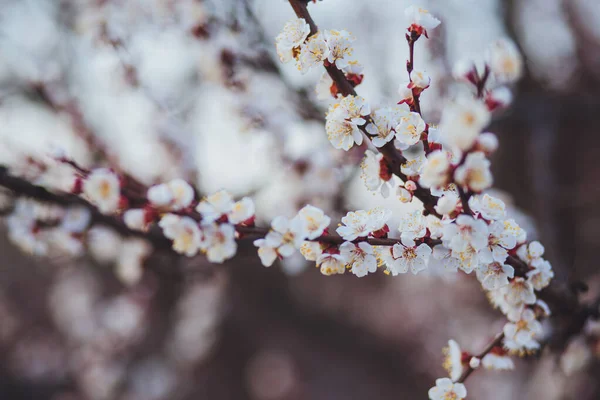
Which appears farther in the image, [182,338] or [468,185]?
[182,338]

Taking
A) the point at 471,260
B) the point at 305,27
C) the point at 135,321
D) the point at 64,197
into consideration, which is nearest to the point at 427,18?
the point at 305,27

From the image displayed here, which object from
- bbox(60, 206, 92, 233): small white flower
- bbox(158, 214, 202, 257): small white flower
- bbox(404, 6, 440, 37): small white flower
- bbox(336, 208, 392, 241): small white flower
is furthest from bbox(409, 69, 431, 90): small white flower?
bbox(60, 206, 92, 233): small white flower

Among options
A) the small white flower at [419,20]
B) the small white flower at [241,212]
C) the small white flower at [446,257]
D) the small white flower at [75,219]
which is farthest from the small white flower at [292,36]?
the small white flower at [75,219]

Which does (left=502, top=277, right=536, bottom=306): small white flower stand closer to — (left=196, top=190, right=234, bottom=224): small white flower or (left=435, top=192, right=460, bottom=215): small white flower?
(left=435, top=192, right=460, bottom=215): small white flower

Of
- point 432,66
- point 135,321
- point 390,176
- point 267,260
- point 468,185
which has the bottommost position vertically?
point 267,260

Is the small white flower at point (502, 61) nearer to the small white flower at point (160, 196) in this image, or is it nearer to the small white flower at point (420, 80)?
the small white flower at point (420, 80)

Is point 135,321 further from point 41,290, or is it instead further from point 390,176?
point 41,290

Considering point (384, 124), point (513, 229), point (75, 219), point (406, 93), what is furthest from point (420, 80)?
point (75, 219)

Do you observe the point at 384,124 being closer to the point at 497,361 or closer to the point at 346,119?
the point at 346,119
